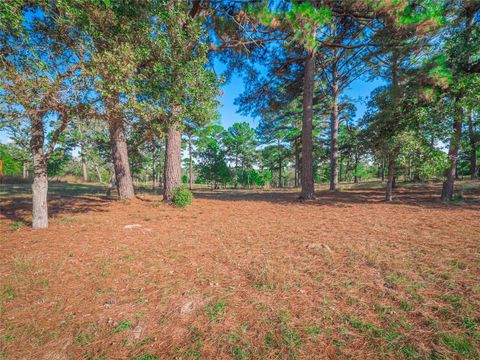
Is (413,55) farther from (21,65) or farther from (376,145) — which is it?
(21,65)

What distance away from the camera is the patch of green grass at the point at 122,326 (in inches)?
73.2

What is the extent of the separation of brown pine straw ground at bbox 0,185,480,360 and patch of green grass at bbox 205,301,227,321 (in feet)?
0.04

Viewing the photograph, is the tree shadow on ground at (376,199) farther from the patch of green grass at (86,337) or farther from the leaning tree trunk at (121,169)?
the patch of green grass at (86,337)

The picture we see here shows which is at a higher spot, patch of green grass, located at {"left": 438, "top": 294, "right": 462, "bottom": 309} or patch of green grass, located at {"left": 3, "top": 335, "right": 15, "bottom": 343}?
patch of green grass, located at {"left": 438, "top": 294, "right": 462, "bottom": 309}

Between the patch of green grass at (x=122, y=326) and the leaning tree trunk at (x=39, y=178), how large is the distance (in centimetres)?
→ 508

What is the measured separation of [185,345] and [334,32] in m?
13.8

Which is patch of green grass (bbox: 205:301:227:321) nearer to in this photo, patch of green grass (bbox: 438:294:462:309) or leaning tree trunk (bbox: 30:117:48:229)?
patch of green grass (bbox: 438:294:462:309)

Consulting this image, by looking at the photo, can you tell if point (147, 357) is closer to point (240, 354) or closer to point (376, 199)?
point (240, 354)

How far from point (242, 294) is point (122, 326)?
1.39 metres

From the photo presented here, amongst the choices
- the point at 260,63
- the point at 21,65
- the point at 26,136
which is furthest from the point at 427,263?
the point at 260,63

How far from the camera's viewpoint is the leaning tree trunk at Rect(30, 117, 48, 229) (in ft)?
15.0

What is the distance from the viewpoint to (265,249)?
147 inches

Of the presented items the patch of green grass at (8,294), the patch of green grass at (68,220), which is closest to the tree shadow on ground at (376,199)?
the patch of green grass at (68,220)

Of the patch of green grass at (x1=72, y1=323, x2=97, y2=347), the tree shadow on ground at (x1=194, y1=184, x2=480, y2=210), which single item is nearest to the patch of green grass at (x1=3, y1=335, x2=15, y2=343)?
the patch of green grass at (x1=72, y1=323, x2=97, y2=347)
